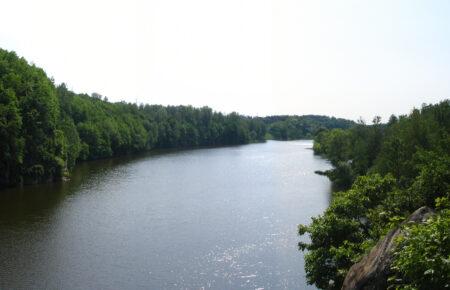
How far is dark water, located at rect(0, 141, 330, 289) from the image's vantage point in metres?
33.9

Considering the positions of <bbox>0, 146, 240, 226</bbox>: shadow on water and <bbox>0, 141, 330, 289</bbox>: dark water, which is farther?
<bbox>0, 146, 240, 226</bbox>: shadow on water

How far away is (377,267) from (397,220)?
4119mm

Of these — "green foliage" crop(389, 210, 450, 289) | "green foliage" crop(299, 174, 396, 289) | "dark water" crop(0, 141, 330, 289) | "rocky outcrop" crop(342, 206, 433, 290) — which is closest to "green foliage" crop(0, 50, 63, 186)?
"dark water" crop(0, 141, 330, 289)

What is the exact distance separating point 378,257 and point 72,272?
26275 millimetres

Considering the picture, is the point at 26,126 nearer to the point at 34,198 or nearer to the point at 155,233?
the point at 34,198

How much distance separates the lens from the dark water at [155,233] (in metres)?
33.9

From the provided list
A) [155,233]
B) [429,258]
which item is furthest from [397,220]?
[155,233]

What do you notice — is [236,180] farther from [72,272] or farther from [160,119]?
[160,119]

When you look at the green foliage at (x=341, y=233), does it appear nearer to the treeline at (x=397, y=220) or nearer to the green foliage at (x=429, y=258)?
the treeline at (x=397, y=220)

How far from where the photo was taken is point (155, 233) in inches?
1795

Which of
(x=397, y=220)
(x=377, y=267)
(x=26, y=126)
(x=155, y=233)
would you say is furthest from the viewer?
(x=26, y=126)

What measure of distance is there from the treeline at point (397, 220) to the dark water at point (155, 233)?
24.5ft

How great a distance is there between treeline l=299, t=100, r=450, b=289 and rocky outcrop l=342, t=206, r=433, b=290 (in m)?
0.47

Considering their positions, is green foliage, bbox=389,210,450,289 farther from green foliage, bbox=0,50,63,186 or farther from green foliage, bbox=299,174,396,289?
green foliage, bbox=0,50,63,186
